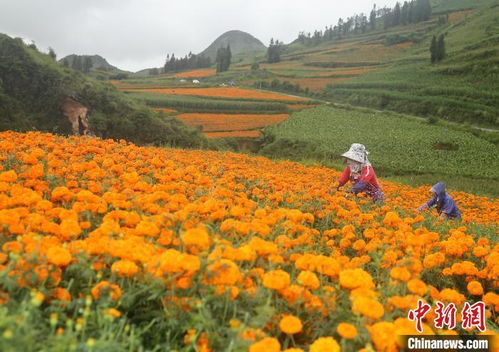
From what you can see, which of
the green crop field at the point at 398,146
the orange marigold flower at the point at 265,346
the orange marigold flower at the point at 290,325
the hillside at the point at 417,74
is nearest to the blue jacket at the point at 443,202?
the orange marigold flower at the point at 290,325

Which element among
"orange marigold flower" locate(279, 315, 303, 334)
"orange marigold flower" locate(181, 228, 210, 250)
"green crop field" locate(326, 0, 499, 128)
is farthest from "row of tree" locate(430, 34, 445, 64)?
"orange marigold flower" locate(279, 315, 303, 334)

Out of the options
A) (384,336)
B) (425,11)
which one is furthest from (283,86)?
(425,11)

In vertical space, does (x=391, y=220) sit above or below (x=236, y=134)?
above

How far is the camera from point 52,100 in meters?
16.2

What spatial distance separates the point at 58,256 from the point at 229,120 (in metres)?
38.8

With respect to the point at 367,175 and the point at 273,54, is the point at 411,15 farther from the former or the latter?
the point at 367,175

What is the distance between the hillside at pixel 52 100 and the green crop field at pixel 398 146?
1136 cm

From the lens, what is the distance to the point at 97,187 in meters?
4.02

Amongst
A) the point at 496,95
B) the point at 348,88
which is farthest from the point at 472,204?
the point at 348,88

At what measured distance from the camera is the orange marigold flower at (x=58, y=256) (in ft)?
7.36

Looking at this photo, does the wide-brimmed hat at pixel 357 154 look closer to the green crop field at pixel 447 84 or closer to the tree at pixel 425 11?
the green crop field at pixel 447 84

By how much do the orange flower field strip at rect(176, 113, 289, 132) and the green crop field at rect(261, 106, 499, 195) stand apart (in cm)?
190

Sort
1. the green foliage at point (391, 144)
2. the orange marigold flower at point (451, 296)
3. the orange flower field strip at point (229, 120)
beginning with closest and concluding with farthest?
the orange marigold flower at point (451, 296), the green foliage at point (391, 144), the orange flower field strip at point (229, 120)

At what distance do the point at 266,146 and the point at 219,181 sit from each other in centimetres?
2741
